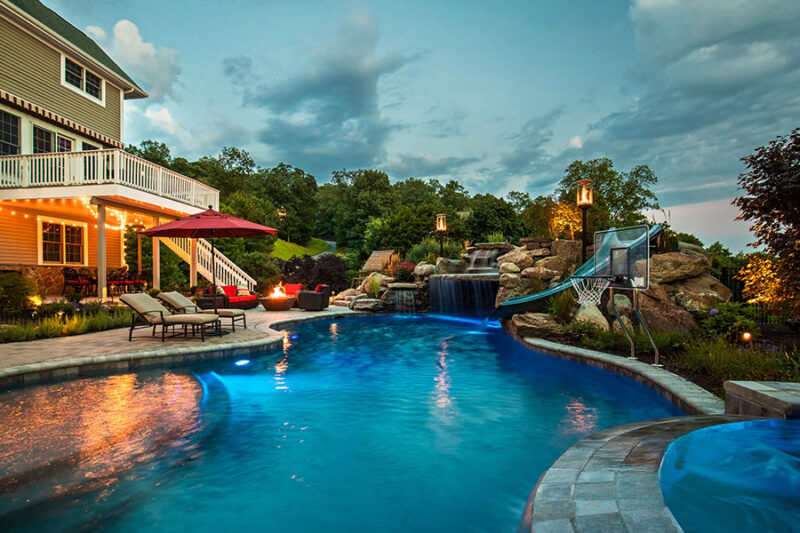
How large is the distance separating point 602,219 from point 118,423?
50.7 feet

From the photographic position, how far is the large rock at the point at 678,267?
7.28 meters

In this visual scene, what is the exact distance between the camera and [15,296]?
8.49 metres

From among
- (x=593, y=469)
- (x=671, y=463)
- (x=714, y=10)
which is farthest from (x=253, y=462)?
(x=714, y=10)

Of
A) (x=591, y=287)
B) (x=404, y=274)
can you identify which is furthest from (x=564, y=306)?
(x=404, y=274)

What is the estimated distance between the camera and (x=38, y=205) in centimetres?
1252

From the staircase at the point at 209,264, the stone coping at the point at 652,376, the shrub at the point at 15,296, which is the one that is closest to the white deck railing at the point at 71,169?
the shrub at the point at 15,296

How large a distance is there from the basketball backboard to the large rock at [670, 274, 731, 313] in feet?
5.55

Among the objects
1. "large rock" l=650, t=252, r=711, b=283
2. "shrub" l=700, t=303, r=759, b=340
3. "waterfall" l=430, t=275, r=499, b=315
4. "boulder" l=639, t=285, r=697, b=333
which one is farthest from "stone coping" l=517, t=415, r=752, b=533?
"waterfall" l=430, t=275, r=499, b=315

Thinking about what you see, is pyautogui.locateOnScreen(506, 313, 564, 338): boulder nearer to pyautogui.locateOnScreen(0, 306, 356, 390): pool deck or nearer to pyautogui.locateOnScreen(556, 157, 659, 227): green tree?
pyautogui.locateOnScreen(0, 306, 356, 390): pool deck

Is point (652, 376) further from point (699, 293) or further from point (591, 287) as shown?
point (699, 293)

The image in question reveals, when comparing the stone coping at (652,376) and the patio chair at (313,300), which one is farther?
the patio chair at (313,300)

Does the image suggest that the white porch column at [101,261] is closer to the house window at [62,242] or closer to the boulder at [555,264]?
the house window at [62,242]

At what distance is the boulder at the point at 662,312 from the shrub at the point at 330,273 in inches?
461

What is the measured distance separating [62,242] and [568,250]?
16.8 m
